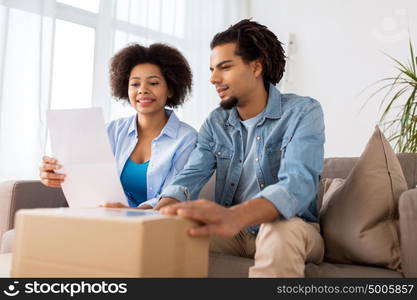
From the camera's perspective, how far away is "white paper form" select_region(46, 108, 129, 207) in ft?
3.94

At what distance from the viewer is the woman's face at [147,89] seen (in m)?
1.78

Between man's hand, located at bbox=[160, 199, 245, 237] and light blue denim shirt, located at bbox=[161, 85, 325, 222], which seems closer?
man's hand, located at bbox=[160, 199, 245, 237]

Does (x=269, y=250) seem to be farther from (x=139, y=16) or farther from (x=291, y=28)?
(x=291, y=28)

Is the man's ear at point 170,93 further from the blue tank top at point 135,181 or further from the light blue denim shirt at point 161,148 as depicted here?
the blue tank top at point 135,181

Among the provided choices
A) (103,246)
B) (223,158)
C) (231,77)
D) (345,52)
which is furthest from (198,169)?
(345,52)

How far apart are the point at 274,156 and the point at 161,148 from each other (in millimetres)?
557

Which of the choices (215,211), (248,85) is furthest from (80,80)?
(215,211)

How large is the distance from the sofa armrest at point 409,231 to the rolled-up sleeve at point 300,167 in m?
0.22

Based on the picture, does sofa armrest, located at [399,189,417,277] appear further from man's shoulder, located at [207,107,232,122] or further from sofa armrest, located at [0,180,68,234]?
sofa armrest, located at [0,180,68,234]

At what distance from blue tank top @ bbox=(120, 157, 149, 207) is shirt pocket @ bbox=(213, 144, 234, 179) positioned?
38 cm

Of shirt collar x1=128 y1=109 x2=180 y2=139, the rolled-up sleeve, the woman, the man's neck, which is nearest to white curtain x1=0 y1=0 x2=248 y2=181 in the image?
the woman

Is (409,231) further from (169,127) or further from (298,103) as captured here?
(169,127)


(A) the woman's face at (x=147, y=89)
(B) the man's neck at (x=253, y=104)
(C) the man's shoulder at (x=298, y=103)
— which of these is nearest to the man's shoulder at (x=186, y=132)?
(A) the woman's face at (x=147, y=89)

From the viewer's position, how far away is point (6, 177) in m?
2.40
